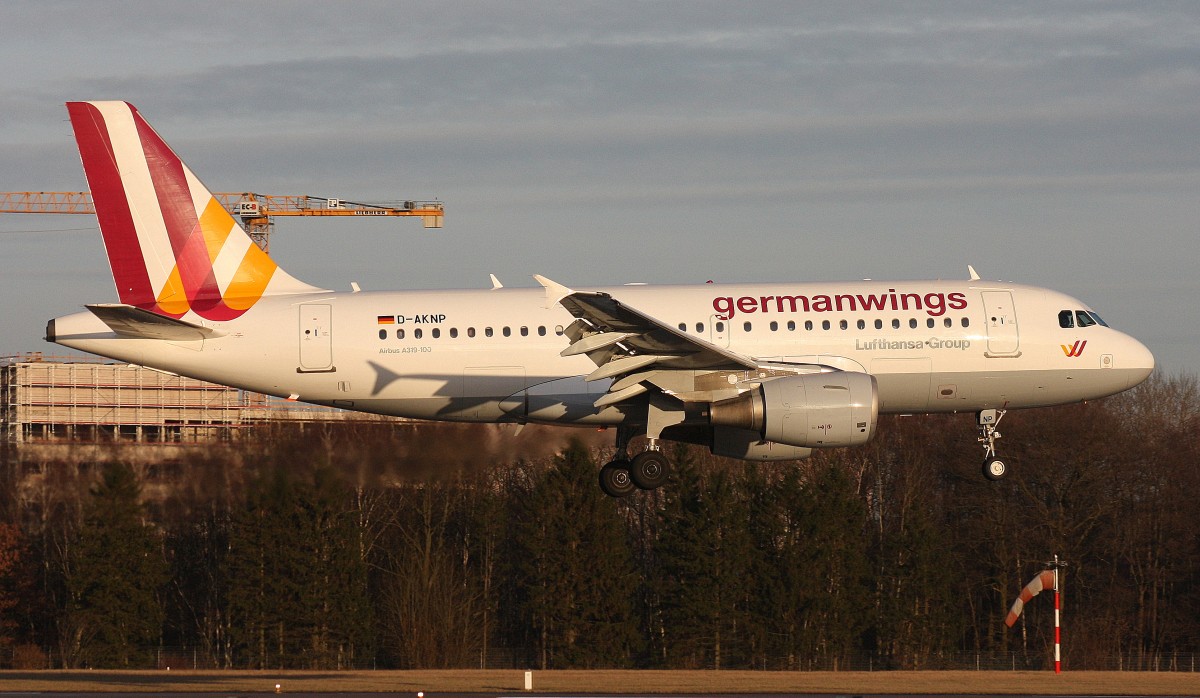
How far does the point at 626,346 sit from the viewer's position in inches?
1187

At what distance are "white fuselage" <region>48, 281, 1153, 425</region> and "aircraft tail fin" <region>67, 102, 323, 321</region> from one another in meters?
0.88

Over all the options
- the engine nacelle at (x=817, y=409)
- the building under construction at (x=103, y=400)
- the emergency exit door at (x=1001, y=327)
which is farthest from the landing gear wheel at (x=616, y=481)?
the building under construction at (x=103, y=400)

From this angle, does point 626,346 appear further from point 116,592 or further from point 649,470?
point 116,592

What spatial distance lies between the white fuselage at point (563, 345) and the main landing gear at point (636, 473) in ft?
3.12

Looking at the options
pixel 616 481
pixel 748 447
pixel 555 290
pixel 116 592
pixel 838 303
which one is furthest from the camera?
pixel 116 592

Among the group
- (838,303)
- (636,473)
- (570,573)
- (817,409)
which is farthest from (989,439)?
(570,573)

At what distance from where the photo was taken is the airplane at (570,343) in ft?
104

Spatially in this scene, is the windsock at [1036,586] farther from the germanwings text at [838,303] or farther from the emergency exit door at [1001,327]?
the germanwings text at [838,303]

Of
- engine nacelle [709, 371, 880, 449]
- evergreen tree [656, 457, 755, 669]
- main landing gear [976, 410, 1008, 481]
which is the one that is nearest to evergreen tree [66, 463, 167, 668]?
evergreen tree [656, 457, 755, 669]

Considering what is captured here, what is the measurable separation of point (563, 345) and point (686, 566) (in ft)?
118

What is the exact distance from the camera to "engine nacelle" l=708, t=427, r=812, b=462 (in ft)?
106

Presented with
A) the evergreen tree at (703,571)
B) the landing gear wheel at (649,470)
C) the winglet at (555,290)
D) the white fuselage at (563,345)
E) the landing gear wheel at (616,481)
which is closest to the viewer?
the winglet at (555,290)

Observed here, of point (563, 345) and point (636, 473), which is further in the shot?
point (563, 345)

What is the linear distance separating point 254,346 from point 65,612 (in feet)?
119
